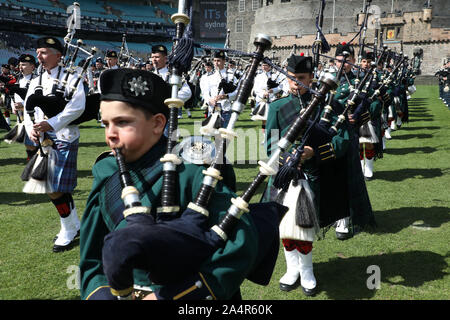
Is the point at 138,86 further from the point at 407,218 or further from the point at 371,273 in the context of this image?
the point at 407,218

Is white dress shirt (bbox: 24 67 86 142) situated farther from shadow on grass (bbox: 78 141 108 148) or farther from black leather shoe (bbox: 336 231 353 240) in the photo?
shadow on grass (bbox: 78 141 108 148)

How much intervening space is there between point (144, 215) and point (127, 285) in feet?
0.94

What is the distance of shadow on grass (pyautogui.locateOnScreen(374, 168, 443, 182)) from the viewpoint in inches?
328

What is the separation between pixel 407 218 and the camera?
6.02 meters

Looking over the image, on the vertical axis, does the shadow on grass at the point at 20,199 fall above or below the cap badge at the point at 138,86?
below

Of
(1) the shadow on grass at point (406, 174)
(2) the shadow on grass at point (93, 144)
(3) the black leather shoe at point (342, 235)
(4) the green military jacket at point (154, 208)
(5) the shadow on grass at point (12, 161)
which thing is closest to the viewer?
(4) the green military jacket at point (154, 208)

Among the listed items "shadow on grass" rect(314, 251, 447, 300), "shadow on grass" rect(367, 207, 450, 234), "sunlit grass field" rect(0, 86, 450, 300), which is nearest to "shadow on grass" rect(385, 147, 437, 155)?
"sunlit grass field" rect(0, 86, 450, 300)

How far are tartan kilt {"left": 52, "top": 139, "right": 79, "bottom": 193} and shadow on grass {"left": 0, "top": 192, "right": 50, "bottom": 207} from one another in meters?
2.34

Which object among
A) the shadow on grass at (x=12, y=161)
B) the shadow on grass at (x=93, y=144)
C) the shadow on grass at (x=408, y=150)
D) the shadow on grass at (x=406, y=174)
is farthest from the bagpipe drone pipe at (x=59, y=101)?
the shadow on grass at (x=408, y=150)

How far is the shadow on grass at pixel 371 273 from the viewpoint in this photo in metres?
4.06

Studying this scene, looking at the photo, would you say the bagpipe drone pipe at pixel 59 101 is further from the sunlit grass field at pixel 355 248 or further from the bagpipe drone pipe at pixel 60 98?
the sunlit grass field at pixel 355 248

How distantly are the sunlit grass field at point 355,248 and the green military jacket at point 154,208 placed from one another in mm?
425

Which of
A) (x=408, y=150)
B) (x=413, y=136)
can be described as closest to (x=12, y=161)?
(x=408, y=150)

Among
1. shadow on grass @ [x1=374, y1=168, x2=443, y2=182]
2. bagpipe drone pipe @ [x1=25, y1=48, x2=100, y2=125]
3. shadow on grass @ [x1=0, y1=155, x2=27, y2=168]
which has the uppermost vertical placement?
bagpipe drone pipe @ [x1=25, y1=48, x2=100, y2=125]
